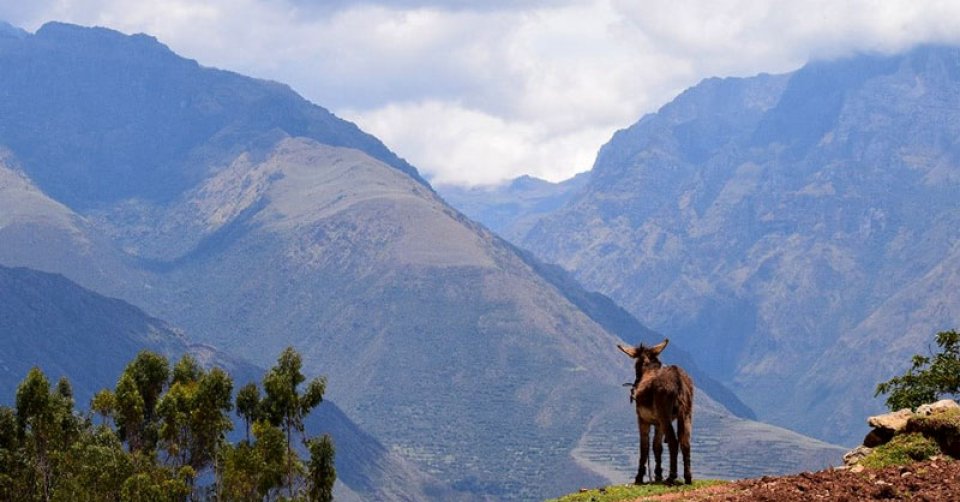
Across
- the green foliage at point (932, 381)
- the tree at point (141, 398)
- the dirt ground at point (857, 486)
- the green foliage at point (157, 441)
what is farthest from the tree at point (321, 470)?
the dirt ground at point (857, 486)

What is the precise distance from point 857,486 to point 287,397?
62.7 metres

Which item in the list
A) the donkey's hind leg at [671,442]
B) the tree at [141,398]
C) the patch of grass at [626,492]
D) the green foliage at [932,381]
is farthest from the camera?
the tree at [141,398]

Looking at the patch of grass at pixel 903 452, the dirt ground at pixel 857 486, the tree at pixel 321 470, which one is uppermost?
the tree at pixel 321 470

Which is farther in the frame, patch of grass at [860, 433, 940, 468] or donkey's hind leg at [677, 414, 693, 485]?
donkey's hind leg at [677, 414, 693, 485]

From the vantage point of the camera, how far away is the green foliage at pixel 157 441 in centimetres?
9019

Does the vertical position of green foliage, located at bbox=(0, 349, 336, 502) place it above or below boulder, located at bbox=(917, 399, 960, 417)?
above

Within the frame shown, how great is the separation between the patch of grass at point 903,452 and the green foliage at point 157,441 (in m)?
53.8

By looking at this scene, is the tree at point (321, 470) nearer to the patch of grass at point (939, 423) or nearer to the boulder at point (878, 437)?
the boulder at point (878, 437)

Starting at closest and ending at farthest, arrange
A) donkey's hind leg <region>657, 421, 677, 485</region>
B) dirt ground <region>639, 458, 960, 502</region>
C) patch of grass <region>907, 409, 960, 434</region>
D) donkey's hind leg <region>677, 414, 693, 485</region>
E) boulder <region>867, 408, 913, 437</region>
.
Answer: dirt ground <region>639, 458, 960, 502</region>, patch of grass <region>907, 409, 960, 434</region>, boulder <region>867, 408, 913, 437</region>, donkey's hind leg <region>657, 421, 677, 485</region>, donkey's hind leg <region>677, 414, 693, 485</region>

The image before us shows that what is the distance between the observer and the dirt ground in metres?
36.1

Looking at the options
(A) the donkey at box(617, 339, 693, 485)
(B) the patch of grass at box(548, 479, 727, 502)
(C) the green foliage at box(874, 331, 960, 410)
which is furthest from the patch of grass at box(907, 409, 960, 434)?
(C) the green foliage at box(874, 331, 960, 410)

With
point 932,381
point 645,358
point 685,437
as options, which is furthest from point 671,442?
point 932,381

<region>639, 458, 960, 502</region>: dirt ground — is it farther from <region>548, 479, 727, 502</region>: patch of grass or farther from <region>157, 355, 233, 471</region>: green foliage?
<region>157, 355, 233, 471</region>: green foliage

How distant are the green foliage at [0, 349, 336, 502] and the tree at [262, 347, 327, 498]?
0.07 meters
